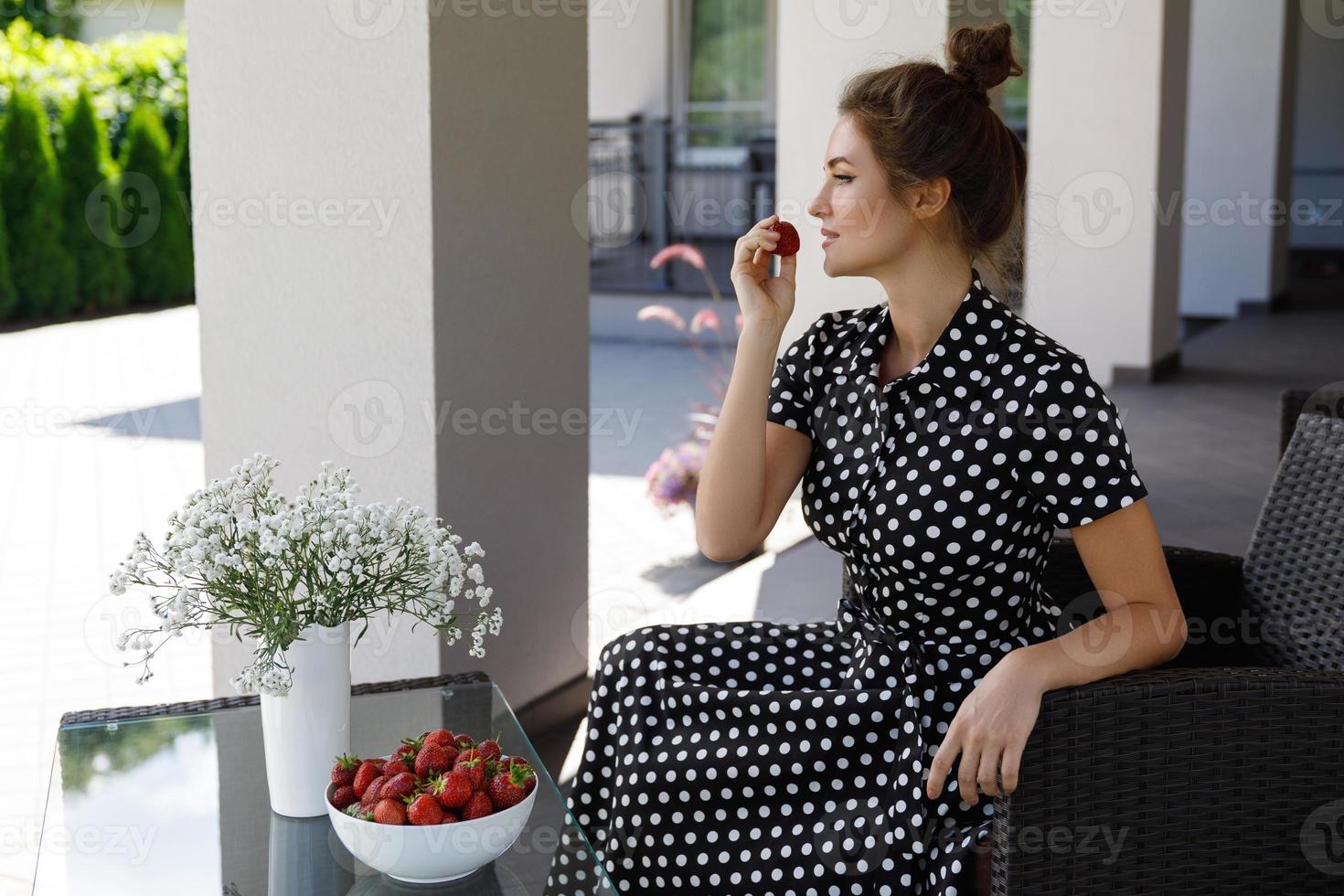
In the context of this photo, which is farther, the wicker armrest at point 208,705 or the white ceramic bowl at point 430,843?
the wicker armrest at point 208,705

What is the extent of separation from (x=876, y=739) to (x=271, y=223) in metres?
1.63

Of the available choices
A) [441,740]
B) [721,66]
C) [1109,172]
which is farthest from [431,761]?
[721,66]

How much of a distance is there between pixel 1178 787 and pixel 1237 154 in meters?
9.21

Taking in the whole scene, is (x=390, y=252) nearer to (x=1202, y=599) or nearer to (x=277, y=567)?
(x=277, y=567)

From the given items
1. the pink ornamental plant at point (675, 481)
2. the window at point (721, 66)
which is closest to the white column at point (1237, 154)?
the window at point (721, 66)

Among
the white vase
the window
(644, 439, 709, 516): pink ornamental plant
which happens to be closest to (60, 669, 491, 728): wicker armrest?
the white vase

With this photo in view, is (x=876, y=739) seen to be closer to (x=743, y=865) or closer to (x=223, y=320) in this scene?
(x=743, y=865)

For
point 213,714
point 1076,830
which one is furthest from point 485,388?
point 1076,830

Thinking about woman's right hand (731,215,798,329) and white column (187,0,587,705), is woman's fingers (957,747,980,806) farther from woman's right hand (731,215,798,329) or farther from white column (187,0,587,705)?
white column (187,0,587,705)

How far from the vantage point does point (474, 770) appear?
5.35ft

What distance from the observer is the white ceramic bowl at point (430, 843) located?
1583 mm

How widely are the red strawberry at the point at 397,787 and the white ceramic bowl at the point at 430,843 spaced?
0.11ft

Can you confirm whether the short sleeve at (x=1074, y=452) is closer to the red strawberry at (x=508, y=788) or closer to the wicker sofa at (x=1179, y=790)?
the wicker sofa at (x=1179, y=790)

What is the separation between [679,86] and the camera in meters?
14.2
